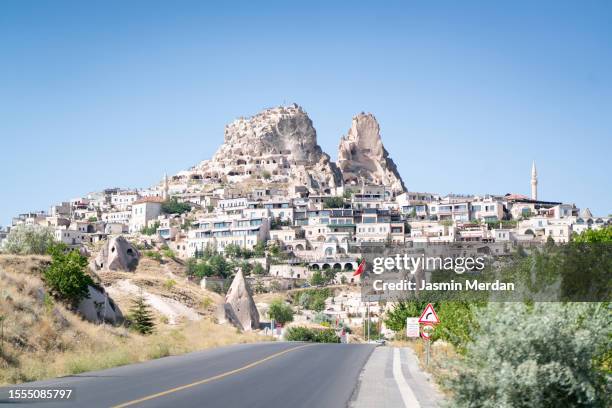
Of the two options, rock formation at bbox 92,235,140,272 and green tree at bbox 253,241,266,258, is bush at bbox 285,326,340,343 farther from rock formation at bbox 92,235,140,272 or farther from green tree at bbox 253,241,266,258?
green tree at bbox 253,241,266,258

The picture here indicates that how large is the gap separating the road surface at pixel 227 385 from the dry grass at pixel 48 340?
0.83 m

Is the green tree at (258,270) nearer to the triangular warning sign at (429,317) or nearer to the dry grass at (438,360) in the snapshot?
the dry grass at (438,360)

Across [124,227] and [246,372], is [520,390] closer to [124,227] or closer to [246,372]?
[246,372]

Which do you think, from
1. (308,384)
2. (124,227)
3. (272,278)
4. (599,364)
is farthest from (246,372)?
(124,227)

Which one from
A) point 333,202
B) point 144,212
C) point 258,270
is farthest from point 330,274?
point 144,212

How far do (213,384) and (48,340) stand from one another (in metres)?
8.31

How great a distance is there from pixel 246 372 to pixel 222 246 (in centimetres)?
12920

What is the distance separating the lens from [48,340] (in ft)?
78.3

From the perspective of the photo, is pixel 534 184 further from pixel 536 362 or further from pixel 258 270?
pixel 536 362

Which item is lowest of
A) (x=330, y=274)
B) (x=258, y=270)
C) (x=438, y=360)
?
(x=330, y=274)

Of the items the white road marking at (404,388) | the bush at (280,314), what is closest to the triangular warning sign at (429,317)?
the white road marking at (404,388)

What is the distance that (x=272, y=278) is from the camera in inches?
4911

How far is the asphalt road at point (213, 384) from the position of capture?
47.1ft

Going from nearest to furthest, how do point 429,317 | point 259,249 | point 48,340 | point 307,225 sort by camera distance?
point 48,340 < point 429,317 < point 259,249 < point 307,225
